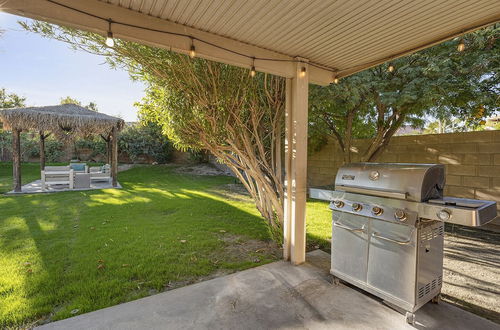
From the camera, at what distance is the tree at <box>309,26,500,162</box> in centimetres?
411

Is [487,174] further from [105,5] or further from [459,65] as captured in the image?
[105,5]

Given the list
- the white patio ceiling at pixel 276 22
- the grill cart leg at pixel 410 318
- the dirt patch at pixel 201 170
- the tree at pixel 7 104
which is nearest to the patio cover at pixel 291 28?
the white patio ceiling at pixel 276 22

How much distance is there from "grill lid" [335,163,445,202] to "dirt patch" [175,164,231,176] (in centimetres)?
1065

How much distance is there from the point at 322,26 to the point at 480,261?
3912 mm

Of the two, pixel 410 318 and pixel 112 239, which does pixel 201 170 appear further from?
pixel 410 318

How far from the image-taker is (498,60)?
13.0 feet

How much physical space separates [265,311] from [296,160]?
67.4 inches

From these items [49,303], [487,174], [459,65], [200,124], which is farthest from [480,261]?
[49,303]

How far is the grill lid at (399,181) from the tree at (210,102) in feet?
4.77

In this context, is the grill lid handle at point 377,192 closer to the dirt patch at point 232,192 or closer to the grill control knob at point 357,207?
the grill control knob at point 357,207

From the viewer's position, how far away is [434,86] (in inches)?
165

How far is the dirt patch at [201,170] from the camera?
13.1 meters

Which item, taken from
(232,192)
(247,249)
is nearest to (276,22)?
(247,249)

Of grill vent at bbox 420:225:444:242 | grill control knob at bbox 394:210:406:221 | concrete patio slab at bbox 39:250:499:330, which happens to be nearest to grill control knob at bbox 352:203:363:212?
grill control knob at bbox 394:210:406:221
